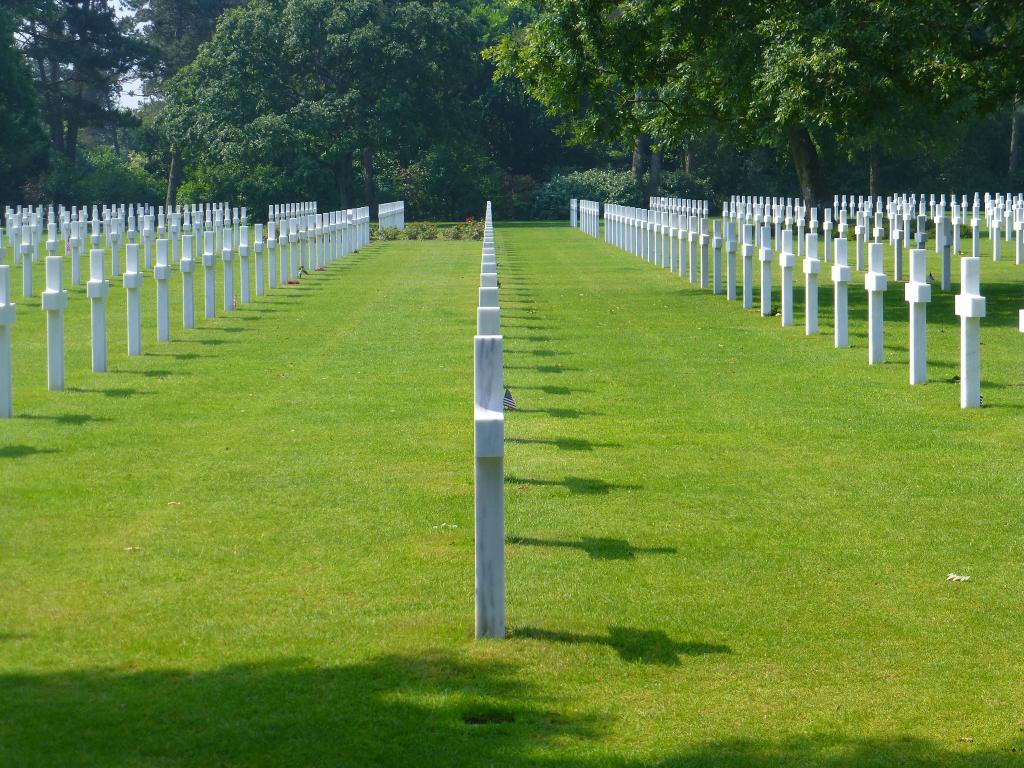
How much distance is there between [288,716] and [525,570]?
7.03 feet

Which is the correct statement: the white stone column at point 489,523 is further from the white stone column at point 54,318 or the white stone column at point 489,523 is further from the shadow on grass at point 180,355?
the shadow on grass at point 180,355

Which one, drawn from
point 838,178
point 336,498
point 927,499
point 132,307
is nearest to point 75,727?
point 336,498

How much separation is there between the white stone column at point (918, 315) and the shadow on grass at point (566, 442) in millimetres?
3977

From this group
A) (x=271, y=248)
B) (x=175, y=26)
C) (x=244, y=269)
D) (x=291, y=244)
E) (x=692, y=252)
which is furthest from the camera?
(x=175, y=26)

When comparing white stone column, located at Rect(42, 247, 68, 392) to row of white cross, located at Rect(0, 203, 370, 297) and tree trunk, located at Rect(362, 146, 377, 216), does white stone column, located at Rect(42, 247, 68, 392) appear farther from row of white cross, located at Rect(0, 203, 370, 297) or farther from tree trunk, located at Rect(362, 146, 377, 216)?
tree trunk, located at Rect(362, 146, 377, 216)

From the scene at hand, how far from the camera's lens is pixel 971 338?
40.9 feet

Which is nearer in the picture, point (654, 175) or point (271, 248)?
point (271, 248)

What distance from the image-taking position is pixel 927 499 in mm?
8984

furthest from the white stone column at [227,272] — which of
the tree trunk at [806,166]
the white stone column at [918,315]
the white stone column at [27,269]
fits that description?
the tree trunk at [806,166]

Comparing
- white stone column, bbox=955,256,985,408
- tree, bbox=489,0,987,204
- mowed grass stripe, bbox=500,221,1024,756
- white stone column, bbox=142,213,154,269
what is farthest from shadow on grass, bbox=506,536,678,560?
white stone column, bbox=142,213,154,269

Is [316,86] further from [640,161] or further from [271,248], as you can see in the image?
[271,248]

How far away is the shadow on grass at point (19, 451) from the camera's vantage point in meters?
10.4

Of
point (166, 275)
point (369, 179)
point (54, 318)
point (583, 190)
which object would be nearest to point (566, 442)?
point (54, 318)

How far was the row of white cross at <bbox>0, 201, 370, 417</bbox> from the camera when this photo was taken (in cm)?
1367
